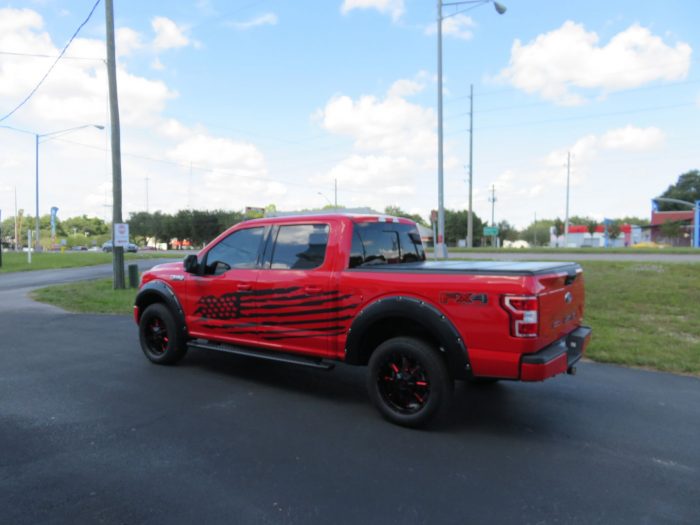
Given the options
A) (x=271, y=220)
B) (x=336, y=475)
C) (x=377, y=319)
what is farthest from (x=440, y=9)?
(x=336, y=475)

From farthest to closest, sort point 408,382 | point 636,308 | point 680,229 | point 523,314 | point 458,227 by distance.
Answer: point 458,227
point 680,229
point 636,308
point 408,382
point 523,314

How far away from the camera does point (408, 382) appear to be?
4293 millimetres

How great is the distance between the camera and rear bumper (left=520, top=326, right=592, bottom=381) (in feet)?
12.3

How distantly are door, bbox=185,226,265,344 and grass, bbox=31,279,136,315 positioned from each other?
5625 mm

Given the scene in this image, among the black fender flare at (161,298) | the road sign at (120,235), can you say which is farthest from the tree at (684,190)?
the black fender flare at (161,298)

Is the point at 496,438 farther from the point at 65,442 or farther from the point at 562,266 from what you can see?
the point at 65,442

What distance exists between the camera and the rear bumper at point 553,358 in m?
3.74

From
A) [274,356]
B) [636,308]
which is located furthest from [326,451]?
[636,308]

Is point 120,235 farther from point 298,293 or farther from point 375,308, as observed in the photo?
point 375,308

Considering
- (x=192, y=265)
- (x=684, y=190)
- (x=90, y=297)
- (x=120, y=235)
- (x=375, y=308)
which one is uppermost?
(x=684, y=190)

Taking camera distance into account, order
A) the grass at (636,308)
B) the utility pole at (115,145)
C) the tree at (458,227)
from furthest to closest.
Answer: the tree at (458,227) → the utility pole at (115,145) → the grass at (636,308)

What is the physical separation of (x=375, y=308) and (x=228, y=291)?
6.34 feet

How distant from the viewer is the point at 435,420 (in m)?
4.14

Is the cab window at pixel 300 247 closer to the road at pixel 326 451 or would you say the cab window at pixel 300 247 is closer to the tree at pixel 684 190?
the road at pixel 326 451
